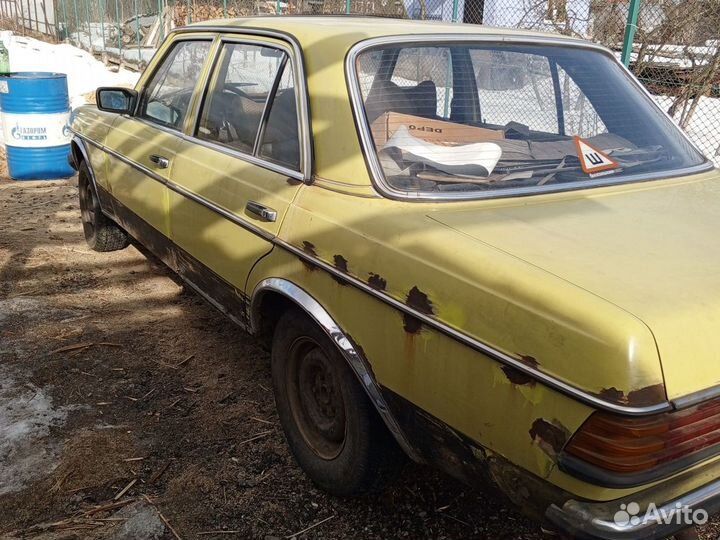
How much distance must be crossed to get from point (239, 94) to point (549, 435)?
2305mm

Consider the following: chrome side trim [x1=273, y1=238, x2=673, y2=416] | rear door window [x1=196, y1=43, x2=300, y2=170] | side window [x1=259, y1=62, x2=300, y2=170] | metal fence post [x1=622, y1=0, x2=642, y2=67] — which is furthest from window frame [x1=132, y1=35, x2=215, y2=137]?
metal fence post [x1=622, y1=0, x2=642, y2=67]

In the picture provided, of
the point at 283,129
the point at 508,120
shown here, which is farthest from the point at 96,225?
the point at 508,120

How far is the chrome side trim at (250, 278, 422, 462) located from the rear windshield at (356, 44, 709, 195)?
525 millimetres

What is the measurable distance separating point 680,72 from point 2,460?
23.0ft

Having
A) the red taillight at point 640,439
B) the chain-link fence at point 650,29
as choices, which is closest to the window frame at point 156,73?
the chain-link fence at point 650,29

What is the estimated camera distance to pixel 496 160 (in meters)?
2.50

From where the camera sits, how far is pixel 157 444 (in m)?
3.01

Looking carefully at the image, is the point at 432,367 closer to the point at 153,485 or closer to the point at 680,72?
the point at 153,485

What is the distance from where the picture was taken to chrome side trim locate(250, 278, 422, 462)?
7.25 feet

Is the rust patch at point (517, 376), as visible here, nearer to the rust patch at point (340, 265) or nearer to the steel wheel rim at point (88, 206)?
the rust patch at point (340, 265)

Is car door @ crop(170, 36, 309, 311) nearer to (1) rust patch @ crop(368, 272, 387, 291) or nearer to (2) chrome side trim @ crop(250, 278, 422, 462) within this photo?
(2) chrome side trim @ crop(250, 278, 422, 462)

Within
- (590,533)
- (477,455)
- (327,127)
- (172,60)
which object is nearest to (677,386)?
(590,533)

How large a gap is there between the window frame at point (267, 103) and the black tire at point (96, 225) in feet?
6.77

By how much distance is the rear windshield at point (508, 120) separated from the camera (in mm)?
2436
